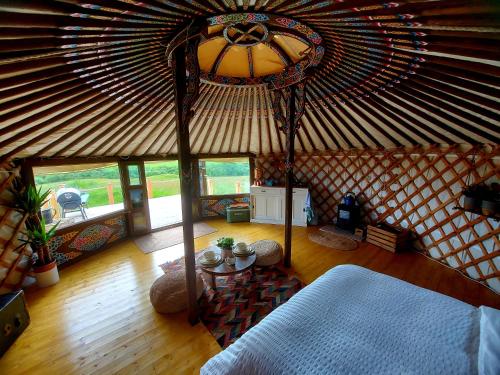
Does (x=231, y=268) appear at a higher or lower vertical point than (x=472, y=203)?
lower

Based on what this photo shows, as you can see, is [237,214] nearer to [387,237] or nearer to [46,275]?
[387,237]

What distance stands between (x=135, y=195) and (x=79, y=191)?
0.86 metres

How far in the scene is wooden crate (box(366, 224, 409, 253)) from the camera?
348cm

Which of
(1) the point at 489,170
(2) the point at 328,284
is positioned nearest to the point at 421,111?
(1) the point at 489,170

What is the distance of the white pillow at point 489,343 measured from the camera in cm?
98

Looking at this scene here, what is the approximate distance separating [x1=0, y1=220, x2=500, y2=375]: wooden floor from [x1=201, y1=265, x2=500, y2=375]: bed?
35.9 inches

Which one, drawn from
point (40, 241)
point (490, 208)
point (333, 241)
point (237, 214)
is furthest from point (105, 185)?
point (490, 208)

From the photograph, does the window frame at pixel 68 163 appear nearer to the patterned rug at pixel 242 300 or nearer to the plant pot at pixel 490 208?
the patterned rug at pixel 242 300

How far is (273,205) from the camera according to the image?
475 centimetres

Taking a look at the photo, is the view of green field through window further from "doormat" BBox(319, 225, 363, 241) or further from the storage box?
"doormat" BBox(319, 225, 363, 241)

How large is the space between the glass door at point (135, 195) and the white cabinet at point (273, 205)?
214 cm

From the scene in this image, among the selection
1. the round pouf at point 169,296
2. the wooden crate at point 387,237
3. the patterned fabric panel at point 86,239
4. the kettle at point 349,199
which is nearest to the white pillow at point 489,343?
the round pouf at point 169,296

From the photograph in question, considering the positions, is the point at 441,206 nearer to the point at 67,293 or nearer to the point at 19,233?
the point at 67,293

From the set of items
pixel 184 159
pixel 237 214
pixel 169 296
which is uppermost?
pixel 184 159
